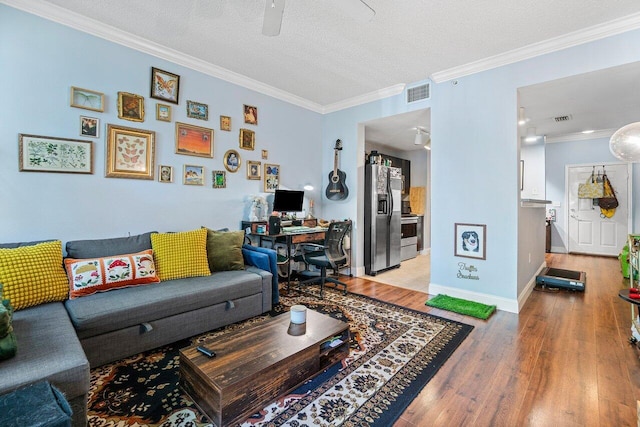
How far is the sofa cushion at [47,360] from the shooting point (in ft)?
4.14

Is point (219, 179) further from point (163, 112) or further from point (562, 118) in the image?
point (562, 118)

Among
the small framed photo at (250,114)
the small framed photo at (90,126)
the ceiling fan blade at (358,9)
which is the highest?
the ceiling fan blade at (358,9)

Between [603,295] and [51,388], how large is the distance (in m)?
5.32

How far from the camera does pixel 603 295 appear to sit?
3.71 m

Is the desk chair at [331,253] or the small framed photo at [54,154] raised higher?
the small framed photo at [54,154]

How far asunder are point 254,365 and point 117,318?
115 centimetres

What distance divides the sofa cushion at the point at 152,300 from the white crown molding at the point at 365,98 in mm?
3095

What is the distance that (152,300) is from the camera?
222 cm

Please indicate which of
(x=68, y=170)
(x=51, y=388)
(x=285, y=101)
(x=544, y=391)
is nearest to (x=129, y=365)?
(x=51, y=388)

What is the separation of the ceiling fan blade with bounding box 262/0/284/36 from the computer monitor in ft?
7.11

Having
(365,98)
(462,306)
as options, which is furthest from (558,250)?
(365,98)

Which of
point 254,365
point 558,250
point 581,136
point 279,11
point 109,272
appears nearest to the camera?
point 254,365

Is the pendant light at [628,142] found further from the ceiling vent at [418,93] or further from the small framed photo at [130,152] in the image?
the small framed photo at [130,152]

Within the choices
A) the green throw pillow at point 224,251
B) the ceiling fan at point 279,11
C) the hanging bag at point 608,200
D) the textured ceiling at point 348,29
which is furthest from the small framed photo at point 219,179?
the hanging bag at point 608,200
